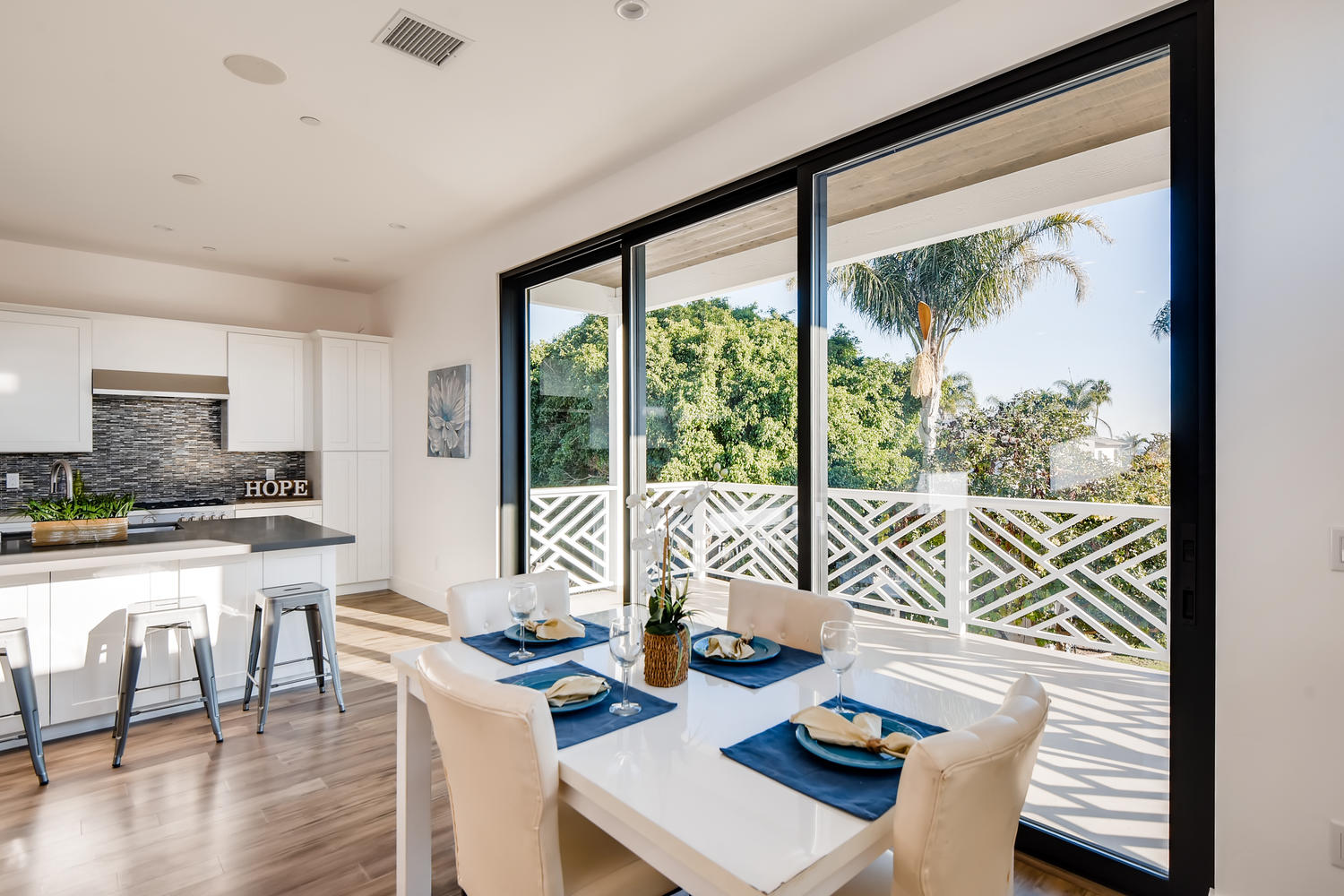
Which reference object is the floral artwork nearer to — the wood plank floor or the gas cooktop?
the gas cooktop

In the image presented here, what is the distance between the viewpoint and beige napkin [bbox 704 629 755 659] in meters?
1.87

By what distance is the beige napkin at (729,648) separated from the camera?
6.13 feet

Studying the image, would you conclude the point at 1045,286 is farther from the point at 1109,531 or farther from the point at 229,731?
the point at 229,731

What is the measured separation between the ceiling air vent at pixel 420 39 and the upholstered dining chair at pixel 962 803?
2.73m

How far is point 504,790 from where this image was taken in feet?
4.11

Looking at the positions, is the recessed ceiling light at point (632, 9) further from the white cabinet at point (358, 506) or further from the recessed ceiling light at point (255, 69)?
the white cabinet at point (358, 506)

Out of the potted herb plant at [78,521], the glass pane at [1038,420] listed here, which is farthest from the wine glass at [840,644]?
the potted herb plant at [78,521]

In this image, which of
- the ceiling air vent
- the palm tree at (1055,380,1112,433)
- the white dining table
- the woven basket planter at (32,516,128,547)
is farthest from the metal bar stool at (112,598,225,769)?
the palm tree at (1055,380,1112,433)

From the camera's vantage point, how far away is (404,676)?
6.14 feet

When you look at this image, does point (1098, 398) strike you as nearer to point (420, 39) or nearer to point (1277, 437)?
point (1277, 437)

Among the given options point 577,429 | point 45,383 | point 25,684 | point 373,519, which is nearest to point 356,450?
point 373,519

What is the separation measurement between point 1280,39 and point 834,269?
4.60ft

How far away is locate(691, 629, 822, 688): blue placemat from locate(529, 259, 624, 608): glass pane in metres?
2.11

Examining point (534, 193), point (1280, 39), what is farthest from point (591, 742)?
point (534, 193)
